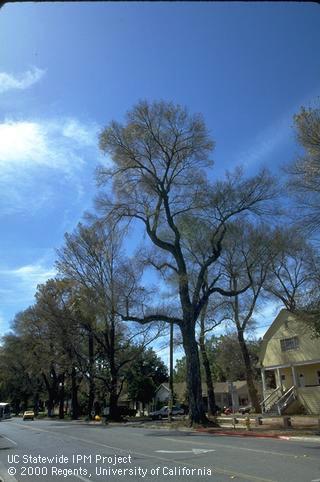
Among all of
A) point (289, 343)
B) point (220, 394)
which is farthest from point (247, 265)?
point (220, 394)

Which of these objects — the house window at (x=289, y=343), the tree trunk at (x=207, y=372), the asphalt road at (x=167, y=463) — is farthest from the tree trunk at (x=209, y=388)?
the asphalt road at (x=167, y=463)

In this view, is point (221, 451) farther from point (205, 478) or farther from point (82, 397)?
point (82, 397)

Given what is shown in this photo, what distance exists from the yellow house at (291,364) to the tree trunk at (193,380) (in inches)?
322

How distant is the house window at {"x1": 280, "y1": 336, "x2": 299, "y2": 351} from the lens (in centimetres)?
3841

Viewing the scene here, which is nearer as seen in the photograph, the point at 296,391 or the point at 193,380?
the point at 193,380

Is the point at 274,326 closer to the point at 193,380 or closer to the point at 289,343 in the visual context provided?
the point at 289,343

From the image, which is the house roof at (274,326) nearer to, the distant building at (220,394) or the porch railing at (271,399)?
the porch railing at (271,399)

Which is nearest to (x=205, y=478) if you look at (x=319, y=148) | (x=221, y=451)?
(x=221, y=451)

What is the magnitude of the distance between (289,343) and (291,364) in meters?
1.91

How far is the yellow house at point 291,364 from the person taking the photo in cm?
3550

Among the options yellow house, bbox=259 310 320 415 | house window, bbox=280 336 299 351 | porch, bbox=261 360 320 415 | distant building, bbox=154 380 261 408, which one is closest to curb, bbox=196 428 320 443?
yellow house, bbox=259 310 320 415

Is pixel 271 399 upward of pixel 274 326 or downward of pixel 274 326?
downward

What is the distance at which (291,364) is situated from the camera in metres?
37.9

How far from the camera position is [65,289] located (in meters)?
51.8
